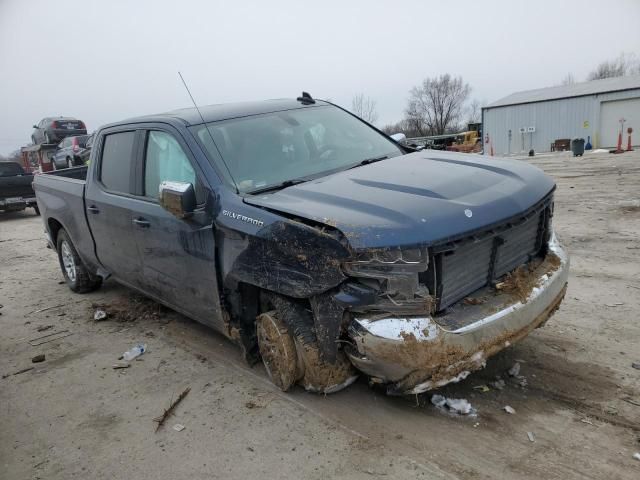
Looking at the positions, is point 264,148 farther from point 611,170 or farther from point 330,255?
point 611,170

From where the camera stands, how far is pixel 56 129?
2486cm

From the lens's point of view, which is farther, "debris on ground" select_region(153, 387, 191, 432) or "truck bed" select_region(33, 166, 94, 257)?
"truck bed" select_region(33, 166, 94, 257)

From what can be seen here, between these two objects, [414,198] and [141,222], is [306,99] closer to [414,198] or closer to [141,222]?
[141,222]

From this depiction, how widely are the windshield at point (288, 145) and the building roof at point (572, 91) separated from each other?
2930 cm

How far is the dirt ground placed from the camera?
2.59m

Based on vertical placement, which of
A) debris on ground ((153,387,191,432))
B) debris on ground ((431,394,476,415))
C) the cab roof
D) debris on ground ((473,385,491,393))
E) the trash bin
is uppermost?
the cab roof

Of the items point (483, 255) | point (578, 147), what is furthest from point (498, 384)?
point (578, 147)

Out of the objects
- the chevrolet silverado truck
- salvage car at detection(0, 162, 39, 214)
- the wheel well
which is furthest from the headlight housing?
salvage car at detection(0, 162, 39, 214)

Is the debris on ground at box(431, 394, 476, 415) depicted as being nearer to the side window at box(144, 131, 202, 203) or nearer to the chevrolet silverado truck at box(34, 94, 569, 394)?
the chevrolet silverado truck at box(34, 94, 569, 394)

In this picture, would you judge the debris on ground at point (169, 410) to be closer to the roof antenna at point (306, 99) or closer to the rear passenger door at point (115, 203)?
the rear passenger door at point (115, 203)

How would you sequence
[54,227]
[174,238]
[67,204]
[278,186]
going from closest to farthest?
1. [278,186]
2. [174,238]
3. [67,204]
4. [54,227]

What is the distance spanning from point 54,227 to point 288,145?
3.96 metres

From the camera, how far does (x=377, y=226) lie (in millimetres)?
2533

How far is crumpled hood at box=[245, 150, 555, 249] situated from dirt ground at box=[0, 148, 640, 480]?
112cm
